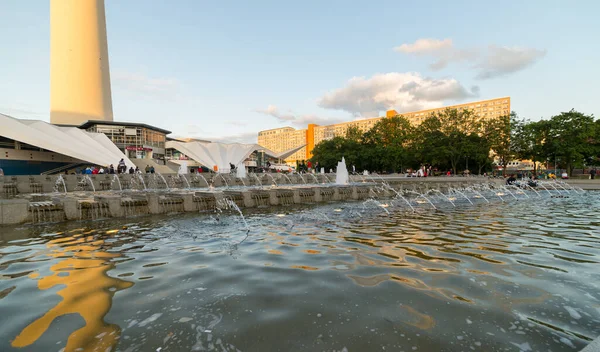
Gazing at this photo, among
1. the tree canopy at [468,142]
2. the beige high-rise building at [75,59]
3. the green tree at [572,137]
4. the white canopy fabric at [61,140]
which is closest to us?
the white canopy fabric at [61,140]

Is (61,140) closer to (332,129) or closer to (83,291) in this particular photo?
(83,291)

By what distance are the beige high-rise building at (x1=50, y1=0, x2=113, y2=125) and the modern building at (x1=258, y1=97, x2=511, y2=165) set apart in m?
67.3

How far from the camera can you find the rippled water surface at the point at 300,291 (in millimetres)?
2697

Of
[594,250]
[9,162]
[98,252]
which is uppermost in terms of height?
[9,162]

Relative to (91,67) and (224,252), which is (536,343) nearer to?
→ (224,252)

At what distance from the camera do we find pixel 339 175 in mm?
27969

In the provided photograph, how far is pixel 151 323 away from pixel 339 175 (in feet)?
83.8

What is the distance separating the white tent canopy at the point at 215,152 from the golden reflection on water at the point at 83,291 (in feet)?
146

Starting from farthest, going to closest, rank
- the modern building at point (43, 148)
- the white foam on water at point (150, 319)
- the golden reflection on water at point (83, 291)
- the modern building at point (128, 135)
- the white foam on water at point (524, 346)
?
the modern building at point (128, 135) < the modern building at point (43, 148) < the white foam on water at point (150, 319) < the golden reflection on water at point (83, 291) < the white foam on water at point (524, 346)

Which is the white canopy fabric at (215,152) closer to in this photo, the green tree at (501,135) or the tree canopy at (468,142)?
the tree canopy at (468,142)

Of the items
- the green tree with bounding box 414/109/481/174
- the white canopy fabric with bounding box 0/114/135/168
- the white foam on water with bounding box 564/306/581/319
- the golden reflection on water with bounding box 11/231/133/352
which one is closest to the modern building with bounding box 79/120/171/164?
the white canopy fabric with bounding box 0/114/135/168

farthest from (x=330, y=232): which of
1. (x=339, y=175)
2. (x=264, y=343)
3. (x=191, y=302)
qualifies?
(x=339, y=175)

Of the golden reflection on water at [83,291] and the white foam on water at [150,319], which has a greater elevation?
the golden reflection on water at [83,291]

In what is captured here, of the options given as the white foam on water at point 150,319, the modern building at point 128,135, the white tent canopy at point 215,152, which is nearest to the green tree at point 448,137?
the white tent canopy at point 215,152
